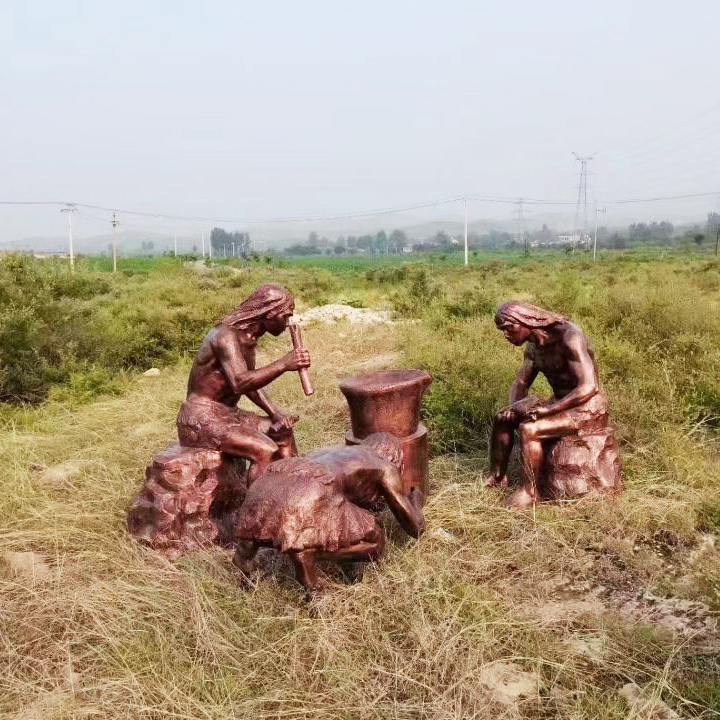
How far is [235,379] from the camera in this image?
13.1ft

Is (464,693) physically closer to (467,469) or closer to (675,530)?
(675,530)

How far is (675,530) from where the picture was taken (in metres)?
3.94

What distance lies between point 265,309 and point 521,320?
59.9 inches

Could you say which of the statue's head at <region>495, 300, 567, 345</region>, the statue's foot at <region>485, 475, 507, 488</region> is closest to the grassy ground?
the statue's foot at <region>485, 475, 507, 488</region>

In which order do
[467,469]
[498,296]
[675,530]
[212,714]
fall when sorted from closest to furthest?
[212,714] → [675,530] → [467,469] → [498,296]

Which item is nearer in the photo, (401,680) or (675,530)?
(401,680)

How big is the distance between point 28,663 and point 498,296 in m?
9.40

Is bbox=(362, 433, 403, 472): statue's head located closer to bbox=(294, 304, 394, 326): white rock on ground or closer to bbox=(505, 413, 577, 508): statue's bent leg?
bbox=(505, 413, 577, 508): statue's bent leg

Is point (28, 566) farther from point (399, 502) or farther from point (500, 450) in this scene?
point (500, 450)

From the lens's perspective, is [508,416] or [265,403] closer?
[265,403]

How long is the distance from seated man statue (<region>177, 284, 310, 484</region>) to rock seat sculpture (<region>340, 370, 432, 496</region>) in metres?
0.44

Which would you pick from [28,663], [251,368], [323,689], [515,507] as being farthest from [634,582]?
[28,663]

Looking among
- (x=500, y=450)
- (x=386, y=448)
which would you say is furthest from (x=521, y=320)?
(x=386, y=448)

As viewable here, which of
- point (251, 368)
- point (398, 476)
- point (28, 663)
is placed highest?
point (251, 368)
